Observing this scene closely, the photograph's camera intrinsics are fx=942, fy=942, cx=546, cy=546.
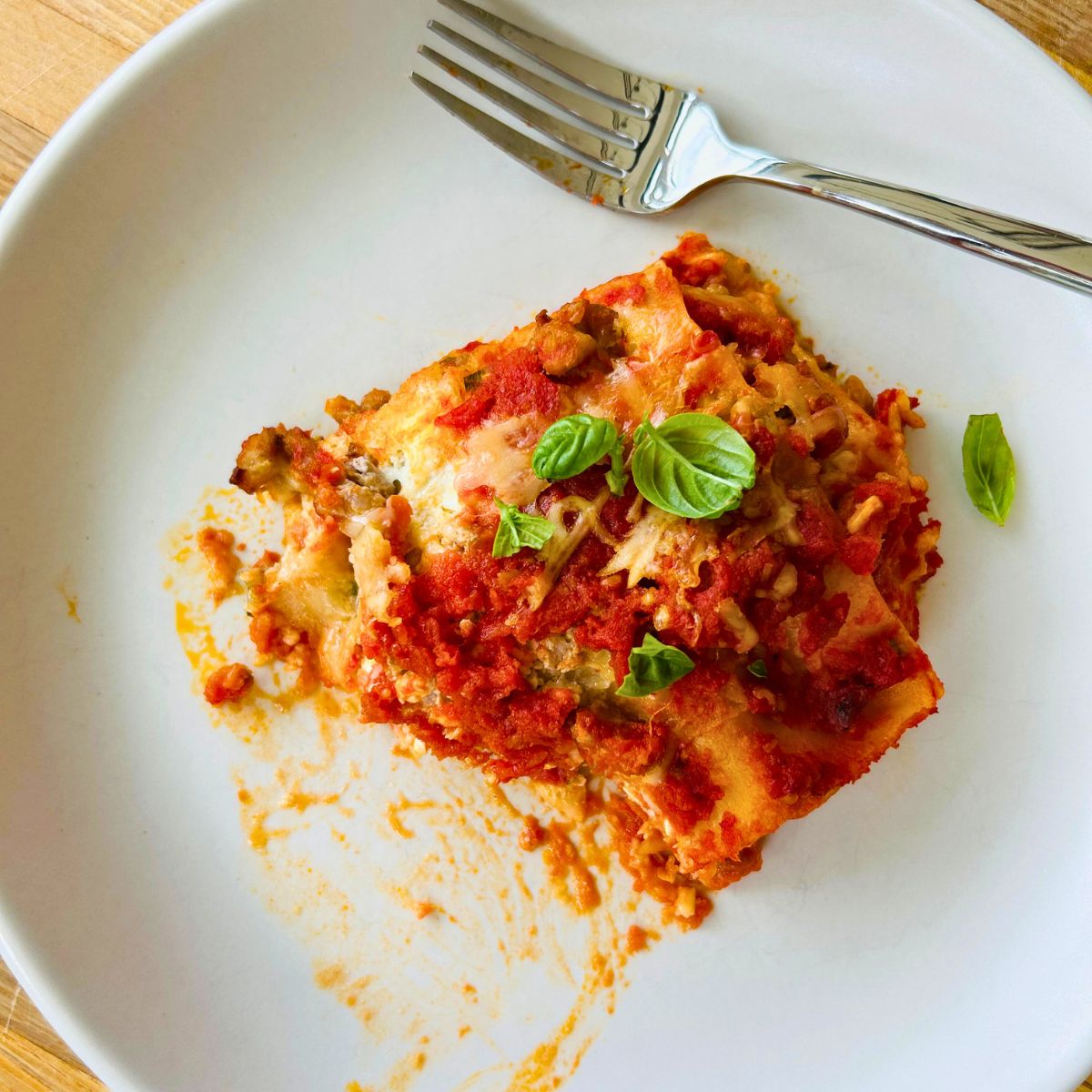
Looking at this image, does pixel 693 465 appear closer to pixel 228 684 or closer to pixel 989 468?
pixel 989 468

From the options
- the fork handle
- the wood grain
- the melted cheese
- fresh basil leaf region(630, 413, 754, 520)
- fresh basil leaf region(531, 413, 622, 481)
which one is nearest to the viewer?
fresh basil leaf region(630, 413, 754, 520)

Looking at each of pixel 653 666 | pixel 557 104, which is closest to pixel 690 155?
pixel 557 104

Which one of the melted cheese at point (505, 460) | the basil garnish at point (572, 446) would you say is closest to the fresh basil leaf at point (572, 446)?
the basil garnish at point (572, 446)

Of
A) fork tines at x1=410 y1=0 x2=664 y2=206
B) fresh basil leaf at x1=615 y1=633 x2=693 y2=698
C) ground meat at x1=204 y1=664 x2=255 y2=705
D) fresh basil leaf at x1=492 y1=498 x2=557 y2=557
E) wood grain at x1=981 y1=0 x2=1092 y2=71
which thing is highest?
wood grain at x1=981 y1=0 x2=1092 y2=71

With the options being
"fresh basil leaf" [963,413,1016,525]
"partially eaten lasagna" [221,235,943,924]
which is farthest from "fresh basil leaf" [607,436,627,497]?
"fresh basil leaf" [963,413,1016,525]

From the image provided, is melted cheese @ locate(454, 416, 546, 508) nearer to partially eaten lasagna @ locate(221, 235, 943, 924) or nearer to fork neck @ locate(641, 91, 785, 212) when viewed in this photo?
partially eaten lasagna @ locate(221, 235, 943, 924)

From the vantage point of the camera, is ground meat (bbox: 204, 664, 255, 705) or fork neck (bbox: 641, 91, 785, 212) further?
ground meat (bbox: 204, 664, 255, 705)

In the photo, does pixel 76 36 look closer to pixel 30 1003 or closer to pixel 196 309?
pixel 196 309

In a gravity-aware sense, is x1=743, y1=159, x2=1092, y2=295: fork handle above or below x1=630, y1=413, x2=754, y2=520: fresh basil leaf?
above
